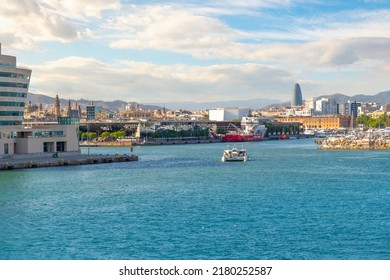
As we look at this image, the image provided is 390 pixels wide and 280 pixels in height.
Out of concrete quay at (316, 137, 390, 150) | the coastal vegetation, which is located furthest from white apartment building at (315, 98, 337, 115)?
concrete quay at (316, 137, 390, 150)

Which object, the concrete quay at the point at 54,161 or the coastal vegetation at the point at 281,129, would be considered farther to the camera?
the coastal vegetation at the point at 281,129

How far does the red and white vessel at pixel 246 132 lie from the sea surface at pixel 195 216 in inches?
2315

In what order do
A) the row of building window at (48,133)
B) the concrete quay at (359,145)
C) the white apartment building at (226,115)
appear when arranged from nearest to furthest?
the row of building window at (48,133) → the concrete quay at (359,145) → the white apartment building at (226,115)

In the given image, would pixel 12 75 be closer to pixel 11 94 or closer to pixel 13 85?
pixel 13 85

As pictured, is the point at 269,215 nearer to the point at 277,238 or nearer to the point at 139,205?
the point at 277,238

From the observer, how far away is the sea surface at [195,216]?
1416 centimetres

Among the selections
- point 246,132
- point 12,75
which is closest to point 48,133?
point 12,75

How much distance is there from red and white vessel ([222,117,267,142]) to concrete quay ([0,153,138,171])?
1903 inches

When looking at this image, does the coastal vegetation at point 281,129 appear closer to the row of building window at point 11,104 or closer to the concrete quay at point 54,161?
the concrete quay at point 54,161

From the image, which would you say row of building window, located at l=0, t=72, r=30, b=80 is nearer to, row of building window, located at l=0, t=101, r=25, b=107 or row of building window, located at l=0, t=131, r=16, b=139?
row of building window, located at l=0, t=101, r=25, b=107

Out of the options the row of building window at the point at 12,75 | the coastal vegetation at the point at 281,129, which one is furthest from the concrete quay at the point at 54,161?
the coastal vegetation at the point at 281,129

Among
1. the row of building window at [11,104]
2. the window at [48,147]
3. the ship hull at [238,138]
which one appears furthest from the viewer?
the ship hull at [238,138]

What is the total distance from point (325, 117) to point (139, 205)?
11647cm

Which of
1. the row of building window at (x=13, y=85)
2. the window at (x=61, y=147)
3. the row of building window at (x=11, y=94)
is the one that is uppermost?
the row of building window at (x=13, y=85)
